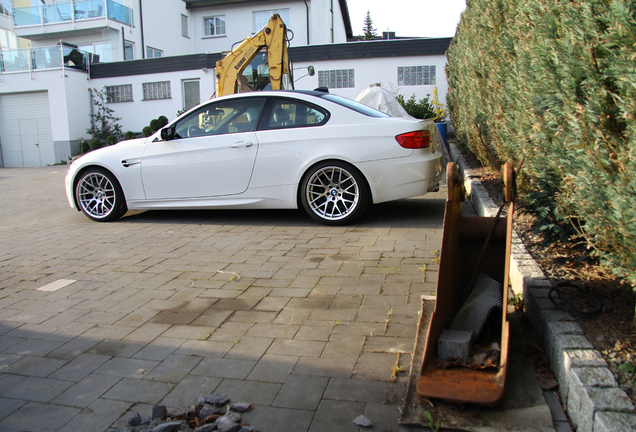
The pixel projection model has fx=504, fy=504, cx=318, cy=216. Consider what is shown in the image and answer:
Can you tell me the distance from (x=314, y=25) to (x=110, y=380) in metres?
29.0

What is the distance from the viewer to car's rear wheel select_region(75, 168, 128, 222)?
707 centimetres

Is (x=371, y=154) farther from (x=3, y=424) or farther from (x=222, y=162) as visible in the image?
(x=3, y=424)

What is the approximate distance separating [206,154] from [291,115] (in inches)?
47.7

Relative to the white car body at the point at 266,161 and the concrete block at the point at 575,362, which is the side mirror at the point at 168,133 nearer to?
the white car body at the point at 266,161

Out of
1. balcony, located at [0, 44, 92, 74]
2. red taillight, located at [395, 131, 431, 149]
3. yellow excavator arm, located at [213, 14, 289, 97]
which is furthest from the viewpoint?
balcony, located at [0, 44, 92, 74]

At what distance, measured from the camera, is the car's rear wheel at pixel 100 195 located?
7074 mm

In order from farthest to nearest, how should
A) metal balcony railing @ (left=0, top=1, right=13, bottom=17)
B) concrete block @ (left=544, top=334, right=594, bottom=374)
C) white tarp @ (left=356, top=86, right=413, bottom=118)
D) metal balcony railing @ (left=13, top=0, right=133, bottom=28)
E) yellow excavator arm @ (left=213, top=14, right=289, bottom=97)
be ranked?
metal balcony railing @ (left=0, top=1, right=13, bottom=17)
metal balcony railing @ (left=13, top=0, right=133, bottom=28)
white tarp @ (left=356, top=86, right=413, bottom=118)
yellow excavator arm @ (left=213, top=14, right=289, bottom=97)
concrete block @ (left=544, top=334, right=594, bottom=374)

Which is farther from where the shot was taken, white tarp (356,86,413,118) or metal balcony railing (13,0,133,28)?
metal balcony railing (13,0,133,28)

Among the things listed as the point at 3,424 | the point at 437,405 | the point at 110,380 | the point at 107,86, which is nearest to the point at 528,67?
the point at 437,405

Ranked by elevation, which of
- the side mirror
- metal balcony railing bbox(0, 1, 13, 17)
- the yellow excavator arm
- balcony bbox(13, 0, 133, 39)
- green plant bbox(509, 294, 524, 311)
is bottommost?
green plant bbox(509, 294, 524, 311)

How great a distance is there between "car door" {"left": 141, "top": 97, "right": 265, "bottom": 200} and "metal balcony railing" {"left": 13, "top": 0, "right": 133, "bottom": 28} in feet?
77.9

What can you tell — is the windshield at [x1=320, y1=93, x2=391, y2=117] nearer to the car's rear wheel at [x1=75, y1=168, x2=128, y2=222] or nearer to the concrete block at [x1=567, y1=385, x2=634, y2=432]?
the car's rear wheel at [x1=75, y1=168, x2=128, y2=222]

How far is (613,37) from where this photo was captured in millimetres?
2385

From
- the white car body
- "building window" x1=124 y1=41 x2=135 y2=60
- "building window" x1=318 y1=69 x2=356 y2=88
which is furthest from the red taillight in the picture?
"building window" x1=124 y1=41 x2=135 y2=60
